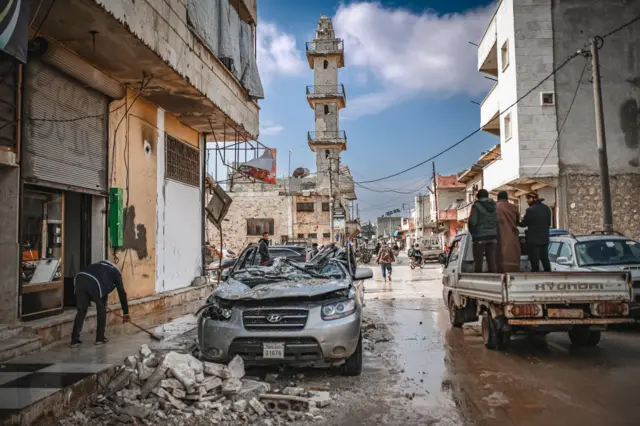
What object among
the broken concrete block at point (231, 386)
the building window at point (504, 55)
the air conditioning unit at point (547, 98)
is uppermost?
the building window at point (504, 55)

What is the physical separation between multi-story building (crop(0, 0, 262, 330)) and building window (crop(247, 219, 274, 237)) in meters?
35.6

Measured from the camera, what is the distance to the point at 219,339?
593 centimetres

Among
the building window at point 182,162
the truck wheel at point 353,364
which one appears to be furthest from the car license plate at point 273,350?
the building window at point 182,162

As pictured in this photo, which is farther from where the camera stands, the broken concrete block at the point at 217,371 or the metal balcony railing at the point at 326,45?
the metal balcony railing at the point at 326,45

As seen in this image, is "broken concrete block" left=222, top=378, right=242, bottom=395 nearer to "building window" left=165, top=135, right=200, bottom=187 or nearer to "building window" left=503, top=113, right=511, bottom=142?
"building window" left=165, top=135, right=200, bottom=187

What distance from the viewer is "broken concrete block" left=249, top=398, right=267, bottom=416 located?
4.70m

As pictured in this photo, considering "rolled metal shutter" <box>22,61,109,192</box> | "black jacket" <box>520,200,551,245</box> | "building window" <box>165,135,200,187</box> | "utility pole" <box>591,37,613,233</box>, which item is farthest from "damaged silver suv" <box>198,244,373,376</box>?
"utility pole" <box>591,37,613,233</box>

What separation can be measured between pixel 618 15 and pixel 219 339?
72.1 feet

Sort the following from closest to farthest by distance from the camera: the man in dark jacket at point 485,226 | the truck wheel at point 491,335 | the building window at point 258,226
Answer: the truck wheel at point 491,335, the man in dark jacket at point 485,226, the building window at point 258,226

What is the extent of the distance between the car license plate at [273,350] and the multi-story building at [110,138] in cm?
385

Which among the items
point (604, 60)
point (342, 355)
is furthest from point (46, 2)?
point (604, 60)

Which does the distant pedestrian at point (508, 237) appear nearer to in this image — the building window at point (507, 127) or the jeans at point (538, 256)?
the jeans at point (538, 256)

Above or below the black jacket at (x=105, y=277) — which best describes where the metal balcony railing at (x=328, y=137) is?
above

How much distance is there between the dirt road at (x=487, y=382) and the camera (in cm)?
466
